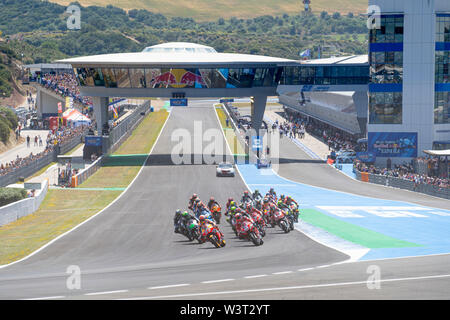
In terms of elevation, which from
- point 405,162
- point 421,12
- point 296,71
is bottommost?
point 405,162

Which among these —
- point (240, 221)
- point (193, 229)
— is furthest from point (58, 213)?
point (240, 221)

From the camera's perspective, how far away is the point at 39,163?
6141 cm

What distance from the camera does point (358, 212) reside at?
41.0 metres

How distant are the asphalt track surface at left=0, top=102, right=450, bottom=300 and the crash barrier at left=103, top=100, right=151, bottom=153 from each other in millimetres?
37760

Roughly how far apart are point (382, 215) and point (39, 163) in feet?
110

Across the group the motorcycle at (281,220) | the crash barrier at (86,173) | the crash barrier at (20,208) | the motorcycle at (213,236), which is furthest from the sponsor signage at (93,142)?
the motorcycle at (213,236)

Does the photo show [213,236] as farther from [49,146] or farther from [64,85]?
[64,85]

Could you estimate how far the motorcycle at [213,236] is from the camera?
27.4 metres

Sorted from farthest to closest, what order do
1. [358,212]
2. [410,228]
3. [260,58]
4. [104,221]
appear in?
[260,58]
[358,212]
[104,221]
[410,228]

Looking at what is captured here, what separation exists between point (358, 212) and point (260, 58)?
36.1m

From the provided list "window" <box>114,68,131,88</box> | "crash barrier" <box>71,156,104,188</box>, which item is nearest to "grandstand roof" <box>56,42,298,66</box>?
"window" <box>114,68,131,88</box>

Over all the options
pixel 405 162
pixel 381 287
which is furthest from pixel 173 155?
pixel 381 287

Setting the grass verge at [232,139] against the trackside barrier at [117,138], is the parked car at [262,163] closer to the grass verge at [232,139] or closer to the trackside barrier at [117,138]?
the grass verge at [232,139]

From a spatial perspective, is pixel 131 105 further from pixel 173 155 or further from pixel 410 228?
pixel 410 228
